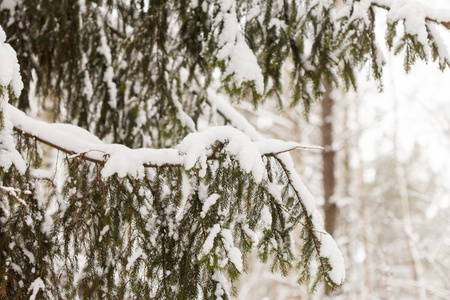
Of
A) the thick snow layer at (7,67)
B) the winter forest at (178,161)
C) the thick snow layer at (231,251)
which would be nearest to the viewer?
the thick snow layer at (7,67)

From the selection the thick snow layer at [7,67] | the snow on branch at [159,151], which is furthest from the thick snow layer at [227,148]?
the thick snow layer at [7,67]

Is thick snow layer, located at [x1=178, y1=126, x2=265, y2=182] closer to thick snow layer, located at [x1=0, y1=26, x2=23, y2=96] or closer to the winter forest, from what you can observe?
the winter forest

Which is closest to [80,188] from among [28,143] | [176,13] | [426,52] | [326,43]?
[28,143]

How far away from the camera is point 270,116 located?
780 cm

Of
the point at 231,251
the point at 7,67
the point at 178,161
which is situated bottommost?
the point at 231,251

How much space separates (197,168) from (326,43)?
1.17 m

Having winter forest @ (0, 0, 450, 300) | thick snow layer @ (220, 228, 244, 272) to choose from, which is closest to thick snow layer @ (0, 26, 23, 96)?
winter forest @ (0, 0, 450, 300)

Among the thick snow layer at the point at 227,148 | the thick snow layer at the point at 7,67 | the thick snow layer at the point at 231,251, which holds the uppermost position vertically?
the thick snow layer at the point at 7,67

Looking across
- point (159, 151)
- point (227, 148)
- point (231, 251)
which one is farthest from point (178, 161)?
point (231, 251)

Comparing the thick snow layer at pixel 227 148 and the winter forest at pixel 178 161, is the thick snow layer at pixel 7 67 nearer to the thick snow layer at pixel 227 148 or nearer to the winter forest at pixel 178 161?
the winter forest at pixel 178 161

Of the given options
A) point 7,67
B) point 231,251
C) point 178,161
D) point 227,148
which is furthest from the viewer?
point 178,161

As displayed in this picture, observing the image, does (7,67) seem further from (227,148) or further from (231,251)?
(231,251)

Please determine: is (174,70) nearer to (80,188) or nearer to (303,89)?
(303,89)

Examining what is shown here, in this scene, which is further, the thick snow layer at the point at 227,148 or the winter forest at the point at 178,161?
the winter forest at the point at 178,161
